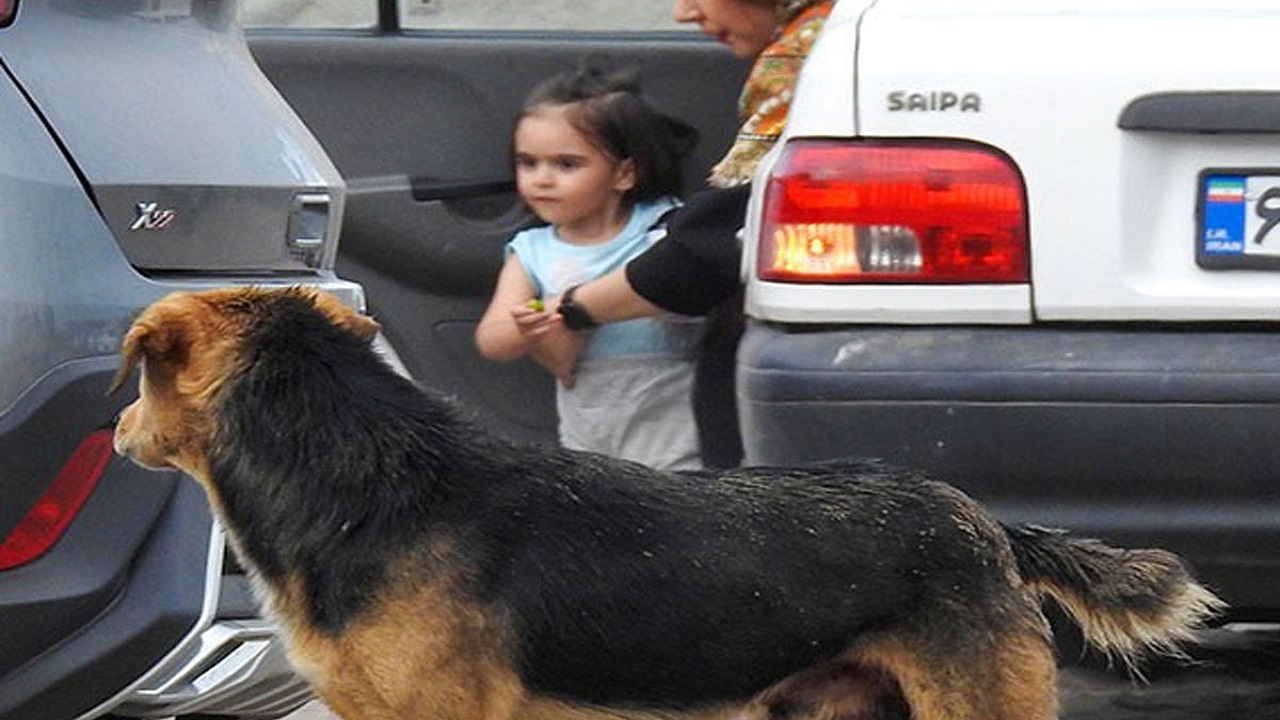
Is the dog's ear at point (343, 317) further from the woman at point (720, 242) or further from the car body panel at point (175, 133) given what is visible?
the woman at point (720, 242)

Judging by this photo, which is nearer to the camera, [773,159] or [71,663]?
[71,663]

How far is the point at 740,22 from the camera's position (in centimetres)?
594

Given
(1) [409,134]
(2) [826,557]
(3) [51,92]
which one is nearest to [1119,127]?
(2) [826,557]

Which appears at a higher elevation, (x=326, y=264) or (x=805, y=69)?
(x=805, y=69)

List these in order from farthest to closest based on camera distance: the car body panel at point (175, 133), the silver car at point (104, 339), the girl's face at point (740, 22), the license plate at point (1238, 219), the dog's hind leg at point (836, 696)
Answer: the girl's face at point (740, 22), the license plate at point (1238, 219), the car body panel at point (175, 133), the silver car at point (104, 339), the dog's hind leg at point (836, 696)

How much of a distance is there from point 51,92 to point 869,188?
1404mm

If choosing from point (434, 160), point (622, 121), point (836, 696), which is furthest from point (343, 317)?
point (434, 160)

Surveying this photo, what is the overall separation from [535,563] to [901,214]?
1.13 metres

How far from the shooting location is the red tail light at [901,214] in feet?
14.8

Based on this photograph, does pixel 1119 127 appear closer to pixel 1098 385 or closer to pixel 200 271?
pixel 1098 385

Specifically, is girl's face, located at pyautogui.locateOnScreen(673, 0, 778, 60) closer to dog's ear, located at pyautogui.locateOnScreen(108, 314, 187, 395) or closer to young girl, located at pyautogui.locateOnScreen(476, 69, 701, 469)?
young girl, located at pyautogui.locateOnScreen(476, 69, 701, 469)

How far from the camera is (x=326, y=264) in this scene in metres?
4.95

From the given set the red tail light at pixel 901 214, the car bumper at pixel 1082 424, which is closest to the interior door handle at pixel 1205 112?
the red tail light at pixel 901 214

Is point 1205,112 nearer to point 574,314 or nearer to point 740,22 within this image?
point 740,22
